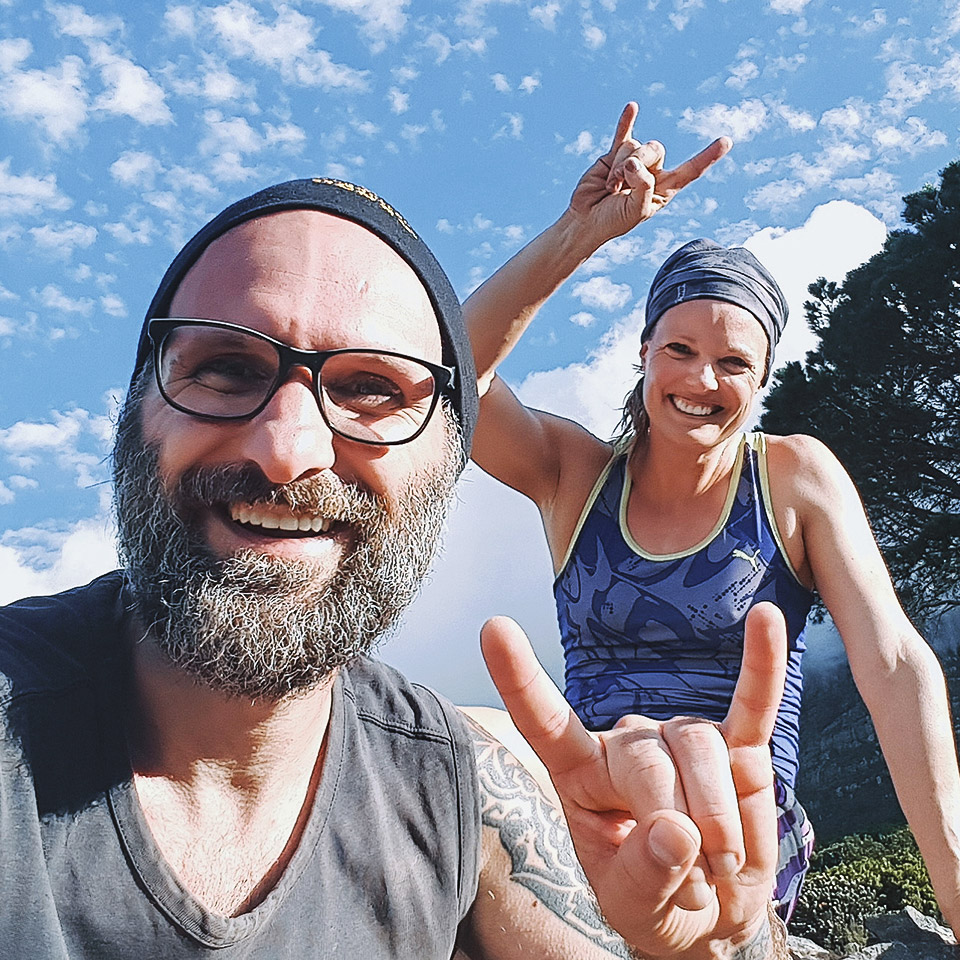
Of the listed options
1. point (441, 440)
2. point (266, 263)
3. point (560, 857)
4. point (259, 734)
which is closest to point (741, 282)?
point (441, 440)

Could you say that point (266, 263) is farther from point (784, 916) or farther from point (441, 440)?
point (784, 916)

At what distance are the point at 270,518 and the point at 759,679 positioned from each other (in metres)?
A: 0.83

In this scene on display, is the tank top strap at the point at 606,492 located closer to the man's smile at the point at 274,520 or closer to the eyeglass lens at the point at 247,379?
the eyeglass lens at the point at 247,379

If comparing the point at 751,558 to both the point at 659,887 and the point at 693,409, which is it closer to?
the point at 693,409

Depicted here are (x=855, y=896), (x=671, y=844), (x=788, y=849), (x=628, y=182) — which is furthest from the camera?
(x=855, y=896)

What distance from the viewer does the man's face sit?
160 cm

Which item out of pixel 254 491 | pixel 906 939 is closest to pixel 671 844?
Result: pixel 254 491

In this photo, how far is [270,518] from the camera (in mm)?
1636

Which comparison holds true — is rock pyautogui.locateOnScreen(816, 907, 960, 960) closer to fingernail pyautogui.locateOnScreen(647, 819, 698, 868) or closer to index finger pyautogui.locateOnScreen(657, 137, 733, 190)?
index finger pyautogui.locateOnScreen(657, 137, 733, 190)

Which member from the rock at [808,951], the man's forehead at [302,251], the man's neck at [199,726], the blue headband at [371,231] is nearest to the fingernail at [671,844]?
the man's neck at [199,726]

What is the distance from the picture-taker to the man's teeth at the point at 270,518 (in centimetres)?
163

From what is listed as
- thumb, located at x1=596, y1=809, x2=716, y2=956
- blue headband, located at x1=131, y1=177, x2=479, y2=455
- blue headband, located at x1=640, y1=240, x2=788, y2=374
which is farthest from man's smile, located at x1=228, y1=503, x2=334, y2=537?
blue headband, located at x1=640, y1=240, x2=788, y2=374

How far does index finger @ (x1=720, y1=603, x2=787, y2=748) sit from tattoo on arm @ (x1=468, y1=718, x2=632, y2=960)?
26.1 inches

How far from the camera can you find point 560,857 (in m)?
1.93
